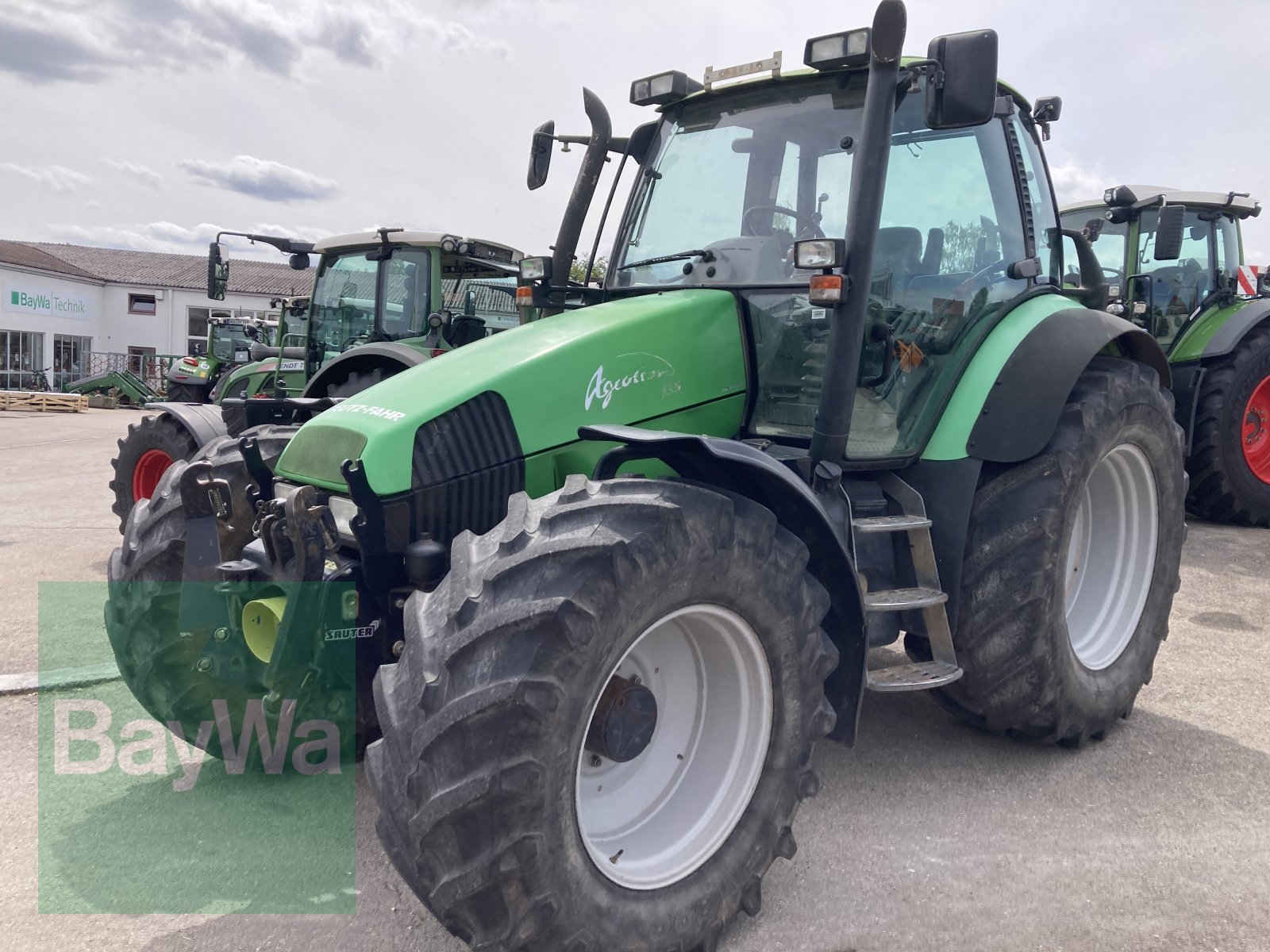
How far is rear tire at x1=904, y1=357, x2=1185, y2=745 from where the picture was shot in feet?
11.4

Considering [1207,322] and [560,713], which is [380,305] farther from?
[560,713]

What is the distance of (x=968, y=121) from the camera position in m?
2.97

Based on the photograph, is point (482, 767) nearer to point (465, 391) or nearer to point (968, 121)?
point (465, 391)

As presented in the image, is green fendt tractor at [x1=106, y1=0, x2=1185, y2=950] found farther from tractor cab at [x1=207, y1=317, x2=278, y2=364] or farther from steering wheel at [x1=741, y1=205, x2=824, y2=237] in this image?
tractor cab at [x1=207, y1=317, x2=278, y2=364]

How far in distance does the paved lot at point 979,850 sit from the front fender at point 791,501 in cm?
48

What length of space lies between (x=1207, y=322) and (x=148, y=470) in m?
8.60

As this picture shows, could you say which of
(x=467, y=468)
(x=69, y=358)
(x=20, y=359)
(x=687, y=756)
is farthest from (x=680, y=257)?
(x=69, y=358)

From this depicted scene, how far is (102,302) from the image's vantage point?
38.8m

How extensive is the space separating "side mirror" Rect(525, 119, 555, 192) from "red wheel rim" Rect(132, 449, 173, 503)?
409cm

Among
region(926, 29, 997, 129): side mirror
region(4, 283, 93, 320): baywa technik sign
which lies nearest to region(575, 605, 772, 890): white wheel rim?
region(926, 29, 997, 129): side mirror

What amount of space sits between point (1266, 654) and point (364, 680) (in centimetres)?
454

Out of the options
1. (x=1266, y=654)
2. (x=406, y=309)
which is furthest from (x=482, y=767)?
(x=406, y=309)

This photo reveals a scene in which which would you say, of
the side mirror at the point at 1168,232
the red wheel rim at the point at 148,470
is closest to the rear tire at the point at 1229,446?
the side mirror at the point at 1168,232

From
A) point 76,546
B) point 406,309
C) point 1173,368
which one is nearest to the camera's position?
point 76,546
